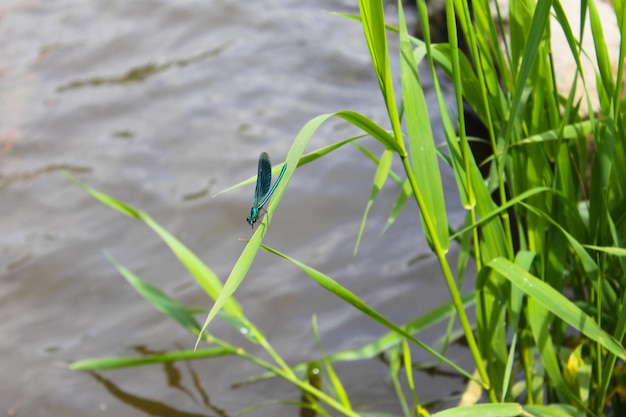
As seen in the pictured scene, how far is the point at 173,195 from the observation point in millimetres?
3420

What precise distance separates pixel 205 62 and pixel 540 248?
3.12m

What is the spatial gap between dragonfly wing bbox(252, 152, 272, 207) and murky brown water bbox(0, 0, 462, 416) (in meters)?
1.15

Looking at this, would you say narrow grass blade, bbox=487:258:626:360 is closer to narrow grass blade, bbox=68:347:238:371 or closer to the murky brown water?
narrow grass blade, bbox=68:347:238:371

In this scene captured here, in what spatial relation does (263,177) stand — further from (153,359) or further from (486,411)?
(153,359)

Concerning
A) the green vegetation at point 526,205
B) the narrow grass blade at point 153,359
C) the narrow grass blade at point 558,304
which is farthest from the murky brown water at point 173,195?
the narrow grass blade at point 558,304

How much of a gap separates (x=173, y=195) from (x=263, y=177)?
208 cm

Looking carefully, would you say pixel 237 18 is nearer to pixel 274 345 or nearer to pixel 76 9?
pixel 76 9

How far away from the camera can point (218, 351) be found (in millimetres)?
1934

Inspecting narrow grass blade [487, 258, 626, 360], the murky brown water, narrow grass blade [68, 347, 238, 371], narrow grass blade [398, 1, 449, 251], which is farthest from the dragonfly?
the murky brown water

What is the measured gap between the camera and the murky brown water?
258 centimetres

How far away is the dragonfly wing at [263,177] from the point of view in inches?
55.1

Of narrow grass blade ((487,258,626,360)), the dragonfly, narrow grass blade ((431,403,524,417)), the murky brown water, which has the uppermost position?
the dragonfly

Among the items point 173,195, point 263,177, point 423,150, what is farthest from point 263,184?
point 173,195

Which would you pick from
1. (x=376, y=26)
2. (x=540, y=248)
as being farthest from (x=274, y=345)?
(x=376, y=26)
